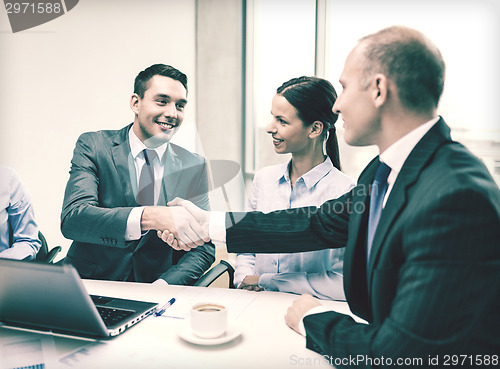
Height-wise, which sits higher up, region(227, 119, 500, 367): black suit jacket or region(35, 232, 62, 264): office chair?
region(227, 119, 500, 367): black suit jacket

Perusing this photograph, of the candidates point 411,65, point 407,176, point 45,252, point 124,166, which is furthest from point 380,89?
point 45,252

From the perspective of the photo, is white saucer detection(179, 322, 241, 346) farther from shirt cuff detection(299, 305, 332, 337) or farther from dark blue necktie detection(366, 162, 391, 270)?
dark blue necktie detection(366, 162, 391, 270)

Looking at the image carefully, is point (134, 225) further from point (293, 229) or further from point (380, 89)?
point (380, 89)

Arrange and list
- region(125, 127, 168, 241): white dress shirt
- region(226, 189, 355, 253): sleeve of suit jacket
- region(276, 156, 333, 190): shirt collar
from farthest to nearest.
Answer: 1. region(125, 127, 168, 241): white dress shirt
2. region(276, 156, 333, 190): shirt collar
3. region(226, 189, 355, 253): sleeve of suit jacket

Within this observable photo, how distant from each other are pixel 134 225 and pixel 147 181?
14.6 inches

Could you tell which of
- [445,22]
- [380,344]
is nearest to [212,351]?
[380,344]

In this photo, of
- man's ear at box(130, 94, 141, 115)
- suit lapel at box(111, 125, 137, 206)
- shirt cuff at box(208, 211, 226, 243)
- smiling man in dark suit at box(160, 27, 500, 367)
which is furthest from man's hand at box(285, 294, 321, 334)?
man's ear at box(130, 94, 141, 115)

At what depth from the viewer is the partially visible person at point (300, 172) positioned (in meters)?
1.73

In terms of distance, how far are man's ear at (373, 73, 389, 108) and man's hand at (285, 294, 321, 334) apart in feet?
1.64

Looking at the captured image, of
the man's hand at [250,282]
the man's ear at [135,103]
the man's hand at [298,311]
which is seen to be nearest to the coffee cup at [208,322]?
the man's hand at [298,311]

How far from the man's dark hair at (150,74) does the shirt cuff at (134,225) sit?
2.17ft

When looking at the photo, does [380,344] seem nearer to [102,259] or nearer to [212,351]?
[212,351]

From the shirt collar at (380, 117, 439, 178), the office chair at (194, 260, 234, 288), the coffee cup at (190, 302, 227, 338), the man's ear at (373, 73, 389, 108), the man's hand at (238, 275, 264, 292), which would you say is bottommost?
the man's hand at (238, 275, 264, 292)

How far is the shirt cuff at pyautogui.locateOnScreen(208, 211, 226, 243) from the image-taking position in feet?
4.66
